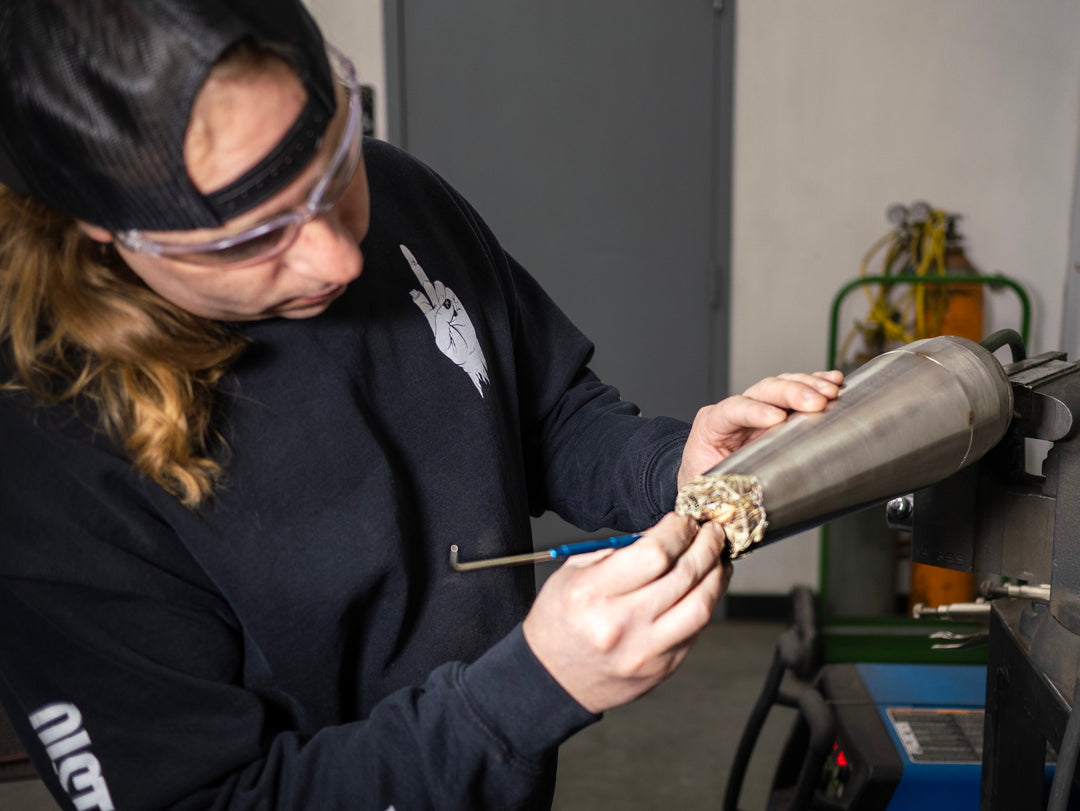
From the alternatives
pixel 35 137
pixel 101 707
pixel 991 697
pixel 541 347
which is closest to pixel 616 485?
pixel 541 347

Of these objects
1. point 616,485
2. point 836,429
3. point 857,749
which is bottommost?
point 857,749

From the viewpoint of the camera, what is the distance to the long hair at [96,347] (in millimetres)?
775

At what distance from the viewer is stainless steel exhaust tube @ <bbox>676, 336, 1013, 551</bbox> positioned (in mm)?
871

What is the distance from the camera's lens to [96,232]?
74cm

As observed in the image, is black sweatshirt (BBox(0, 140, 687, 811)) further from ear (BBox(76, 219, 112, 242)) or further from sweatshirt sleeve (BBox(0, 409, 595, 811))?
ear (BBox(76, 219, 112, 242))

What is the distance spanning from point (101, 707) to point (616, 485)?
1.97 ft

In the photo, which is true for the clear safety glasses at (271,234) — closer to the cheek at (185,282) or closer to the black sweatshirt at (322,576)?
the cheek at (185,282)

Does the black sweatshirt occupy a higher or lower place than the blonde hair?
lower

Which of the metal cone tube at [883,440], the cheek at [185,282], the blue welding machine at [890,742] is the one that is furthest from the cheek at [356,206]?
the blue welding machine at [890,742]

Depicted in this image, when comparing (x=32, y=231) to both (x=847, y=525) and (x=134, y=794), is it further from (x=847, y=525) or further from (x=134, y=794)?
(x=847, y=525)

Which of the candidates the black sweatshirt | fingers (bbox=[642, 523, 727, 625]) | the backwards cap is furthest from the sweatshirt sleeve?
the backwards cap

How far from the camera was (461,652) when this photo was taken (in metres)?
0.96

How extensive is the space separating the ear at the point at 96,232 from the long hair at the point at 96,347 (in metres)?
0.05

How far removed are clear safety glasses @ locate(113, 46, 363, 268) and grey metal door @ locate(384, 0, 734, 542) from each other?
2.41 m
